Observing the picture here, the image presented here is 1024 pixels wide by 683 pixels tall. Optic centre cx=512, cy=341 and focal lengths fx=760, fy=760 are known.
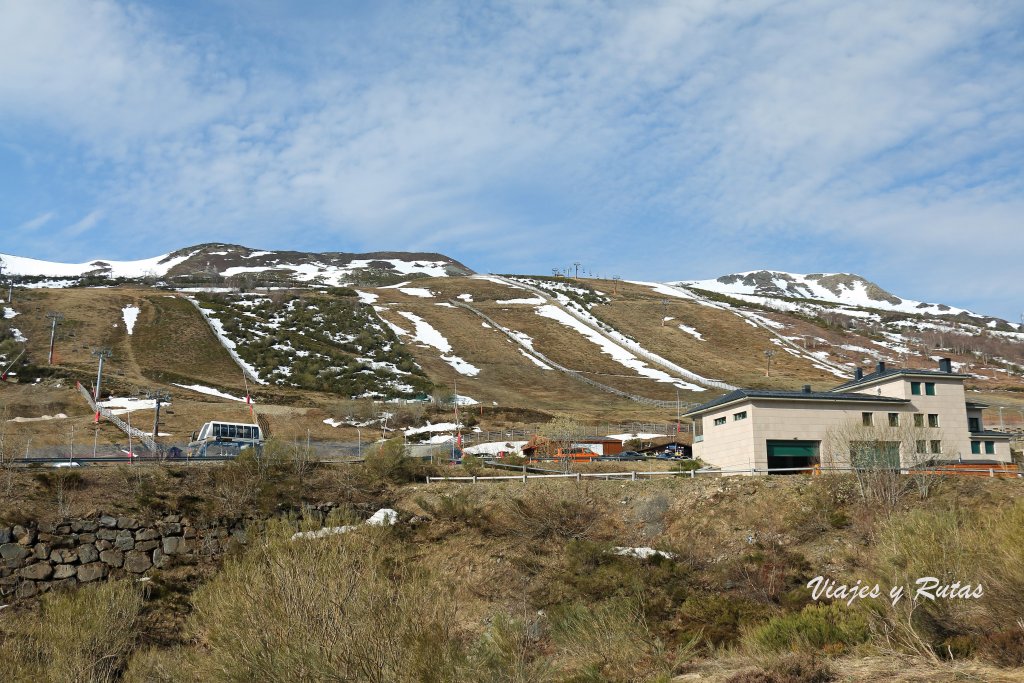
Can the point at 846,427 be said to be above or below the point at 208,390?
below

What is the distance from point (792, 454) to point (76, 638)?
106 feet

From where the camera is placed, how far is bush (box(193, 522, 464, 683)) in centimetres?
1189

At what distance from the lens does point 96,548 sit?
30.2 metres

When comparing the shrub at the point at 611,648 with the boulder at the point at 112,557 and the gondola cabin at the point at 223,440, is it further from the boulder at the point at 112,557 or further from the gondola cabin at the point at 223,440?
the gondola cabin at the point at 223,440

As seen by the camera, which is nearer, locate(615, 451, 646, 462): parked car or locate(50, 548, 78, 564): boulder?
locate(50, 548, 78, 564): boulder

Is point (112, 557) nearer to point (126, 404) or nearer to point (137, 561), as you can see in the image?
point (137, 561)

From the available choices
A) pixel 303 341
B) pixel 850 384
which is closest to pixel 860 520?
pixel 850 384

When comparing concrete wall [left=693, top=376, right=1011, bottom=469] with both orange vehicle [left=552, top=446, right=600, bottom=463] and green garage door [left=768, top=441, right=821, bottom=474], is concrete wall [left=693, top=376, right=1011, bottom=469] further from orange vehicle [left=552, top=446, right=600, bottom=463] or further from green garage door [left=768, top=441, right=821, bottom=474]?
orange vehicle [left=552, top=446, right=600, bottom=463]

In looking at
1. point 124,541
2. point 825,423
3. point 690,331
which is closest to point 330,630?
point 124,541

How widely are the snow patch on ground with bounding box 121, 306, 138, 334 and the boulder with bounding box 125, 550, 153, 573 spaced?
231 feet

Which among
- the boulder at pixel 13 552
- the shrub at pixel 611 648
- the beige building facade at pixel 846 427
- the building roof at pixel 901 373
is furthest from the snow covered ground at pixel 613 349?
the shrub at pixel 611 648

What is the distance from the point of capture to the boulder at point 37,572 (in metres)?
28.4

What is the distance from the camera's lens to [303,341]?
99688mm

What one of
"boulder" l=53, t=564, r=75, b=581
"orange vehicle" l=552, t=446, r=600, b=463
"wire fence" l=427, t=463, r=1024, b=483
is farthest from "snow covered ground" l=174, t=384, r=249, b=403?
"boulder" l=53, t=564, r=75, b=581
